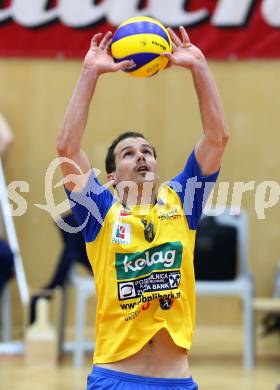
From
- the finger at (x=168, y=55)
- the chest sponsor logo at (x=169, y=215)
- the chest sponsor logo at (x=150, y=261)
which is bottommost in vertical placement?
the chest sponsor logo at (x=150, y=261)

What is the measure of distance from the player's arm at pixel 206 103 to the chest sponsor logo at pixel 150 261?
35 cm

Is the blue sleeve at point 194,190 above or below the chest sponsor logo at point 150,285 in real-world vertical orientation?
above

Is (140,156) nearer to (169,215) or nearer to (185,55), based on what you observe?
(169,215)

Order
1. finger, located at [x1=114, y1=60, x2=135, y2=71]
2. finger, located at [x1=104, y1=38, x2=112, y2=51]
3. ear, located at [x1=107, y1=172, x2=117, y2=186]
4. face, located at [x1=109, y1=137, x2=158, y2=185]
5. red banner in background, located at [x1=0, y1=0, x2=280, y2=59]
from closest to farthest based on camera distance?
1. finger, located at [x1=114, y1=60, x2=135, y2=71]
2. finger, located at [x1=104, y1=38, x2=112, y2=51]
3. face, located at [x1=109, y1=137, x2=158, y2=185]
4. ear, located at [x1=107, y1=172, x2=117, y2=186]
5. red banner in background, located at [x1=0, y1=0, x2=280, y2=59]

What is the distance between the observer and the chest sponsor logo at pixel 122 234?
11.3 ft

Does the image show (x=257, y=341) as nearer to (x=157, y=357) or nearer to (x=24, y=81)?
(x=24, y=81)

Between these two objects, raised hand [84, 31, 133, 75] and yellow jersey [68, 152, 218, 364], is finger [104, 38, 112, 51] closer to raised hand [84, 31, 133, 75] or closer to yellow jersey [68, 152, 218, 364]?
raised hand [84, 31, 133, 75]

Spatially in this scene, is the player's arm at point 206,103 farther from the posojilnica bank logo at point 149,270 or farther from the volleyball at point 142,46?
the posojilnica bank logo at point 149,270

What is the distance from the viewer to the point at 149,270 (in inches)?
135

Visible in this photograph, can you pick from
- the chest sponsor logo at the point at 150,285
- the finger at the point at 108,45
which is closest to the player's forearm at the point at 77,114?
the finger at the point at 108,45

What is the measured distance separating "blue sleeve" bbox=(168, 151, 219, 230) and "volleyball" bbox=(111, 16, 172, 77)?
411 millimetres

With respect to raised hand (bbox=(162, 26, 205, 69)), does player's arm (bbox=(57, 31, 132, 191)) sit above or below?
below

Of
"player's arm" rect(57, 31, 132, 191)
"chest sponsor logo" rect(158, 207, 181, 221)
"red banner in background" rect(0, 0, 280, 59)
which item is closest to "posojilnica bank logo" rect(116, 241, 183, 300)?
"chest sponsor logo" rect(158, 207, 181, 221)

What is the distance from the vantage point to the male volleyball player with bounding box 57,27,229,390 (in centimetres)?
336
